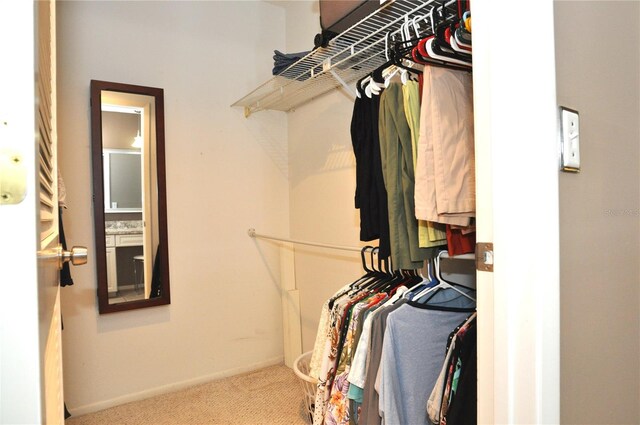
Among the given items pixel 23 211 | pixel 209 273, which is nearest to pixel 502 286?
pixel 23 211

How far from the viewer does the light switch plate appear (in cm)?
65

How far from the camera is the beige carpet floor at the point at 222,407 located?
202cm

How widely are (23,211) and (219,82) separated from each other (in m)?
2.34

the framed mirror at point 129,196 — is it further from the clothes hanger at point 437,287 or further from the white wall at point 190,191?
the clothes hanger at point 437,287

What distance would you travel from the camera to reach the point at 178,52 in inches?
94.0

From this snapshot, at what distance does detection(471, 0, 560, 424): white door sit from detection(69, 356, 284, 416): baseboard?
2184 mm

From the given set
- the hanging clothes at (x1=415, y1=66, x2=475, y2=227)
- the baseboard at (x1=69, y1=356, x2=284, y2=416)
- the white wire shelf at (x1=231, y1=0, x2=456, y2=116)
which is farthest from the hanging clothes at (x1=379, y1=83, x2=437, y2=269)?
the baseboard at (x1=69, y1=356, x2=284, y2=416)

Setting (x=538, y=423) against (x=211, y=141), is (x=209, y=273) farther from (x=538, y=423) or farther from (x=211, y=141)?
(x=538, y=423)

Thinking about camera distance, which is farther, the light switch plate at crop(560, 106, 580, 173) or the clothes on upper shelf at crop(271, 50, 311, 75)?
the clothes on upper shelf at crop(271, 50, 311, 75)

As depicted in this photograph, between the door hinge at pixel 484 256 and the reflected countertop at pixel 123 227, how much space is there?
2.05 m

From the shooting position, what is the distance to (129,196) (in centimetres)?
224

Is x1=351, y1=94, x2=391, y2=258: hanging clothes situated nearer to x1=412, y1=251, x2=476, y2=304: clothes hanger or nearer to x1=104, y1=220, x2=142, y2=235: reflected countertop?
x1=412, y1=251, x2=476, y2=304: clothes hanger

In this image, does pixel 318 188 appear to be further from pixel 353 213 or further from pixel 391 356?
pixel 391 356

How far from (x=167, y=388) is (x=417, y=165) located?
2.08m
